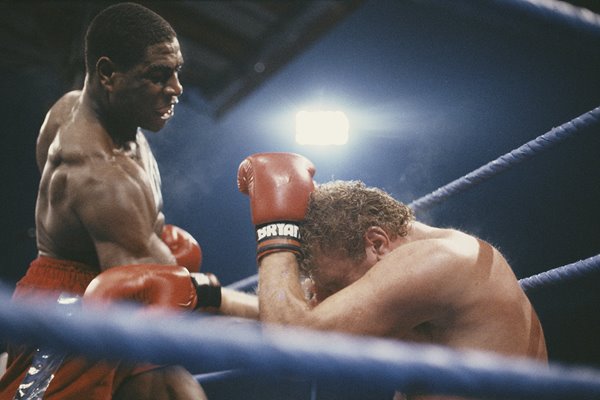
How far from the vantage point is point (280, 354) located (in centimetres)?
38

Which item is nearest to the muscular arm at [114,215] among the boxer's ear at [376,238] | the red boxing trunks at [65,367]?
the red boxing trunks at [65,367]

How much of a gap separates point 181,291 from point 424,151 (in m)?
2.60

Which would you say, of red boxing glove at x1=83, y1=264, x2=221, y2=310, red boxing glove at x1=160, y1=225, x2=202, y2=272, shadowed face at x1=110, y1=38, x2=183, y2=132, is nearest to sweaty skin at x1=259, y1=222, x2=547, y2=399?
red boxing glove at x1=83, y1=264, x2=221, y2=310

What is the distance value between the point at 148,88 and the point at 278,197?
604mm

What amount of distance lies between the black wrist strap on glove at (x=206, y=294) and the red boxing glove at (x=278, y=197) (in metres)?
0.14

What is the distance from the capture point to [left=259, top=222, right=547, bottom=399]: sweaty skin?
1.02 m

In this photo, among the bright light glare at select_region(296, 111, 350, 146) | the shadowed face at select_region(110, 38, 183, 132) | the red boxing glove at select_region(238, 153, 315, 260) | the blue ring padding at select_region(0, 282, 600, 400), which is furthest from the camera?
the bright light glare at select_region(296, 111, 350, 146)

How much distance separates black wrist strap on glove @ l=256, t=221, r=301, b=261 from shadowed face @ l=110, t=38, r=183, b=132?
2.00 feet

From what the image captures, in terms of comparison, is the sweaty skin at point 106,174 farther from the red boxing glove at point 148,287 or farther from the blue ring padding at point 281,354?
the blue ring padding at point 281,354

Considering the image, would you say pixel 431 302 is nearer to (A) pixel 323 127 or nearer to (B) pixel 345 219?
(B) pixel 345 219

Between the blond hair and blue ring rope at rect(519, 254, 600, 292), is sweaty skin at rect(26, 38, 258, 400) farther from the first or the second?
blue ring rope at rect(519, 254, 600, 292)

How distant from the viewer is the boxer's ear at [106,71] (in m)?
1.58

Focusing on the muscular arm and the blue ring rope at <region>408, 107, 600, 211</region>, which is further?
the muscular arm

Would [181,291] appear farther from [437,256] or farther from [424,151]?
[424,151]
